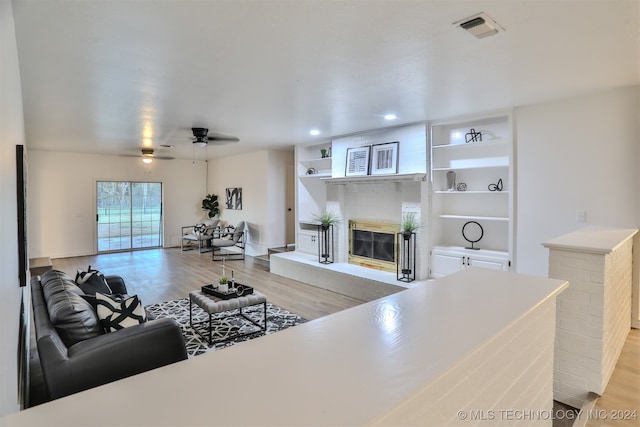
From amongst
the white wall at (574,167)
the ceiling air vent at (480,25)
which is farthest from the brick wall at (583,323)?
the ceiling air vent at (480,25)

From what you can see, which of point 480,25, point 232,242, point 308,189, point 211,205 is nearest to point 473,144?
point 480,25

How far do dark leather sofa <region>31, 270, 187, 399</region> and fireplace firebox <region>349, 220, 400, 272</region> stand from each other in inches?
151

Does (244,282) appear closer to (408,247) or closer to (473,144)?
(408,247)

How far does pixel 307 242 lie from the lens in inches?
273

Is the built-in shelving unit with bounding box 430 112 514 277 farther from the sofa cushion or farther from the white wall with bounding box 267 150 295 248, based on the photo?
the sofa cushion

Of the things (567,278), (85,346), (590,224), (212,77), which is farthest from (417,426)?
(590,224)

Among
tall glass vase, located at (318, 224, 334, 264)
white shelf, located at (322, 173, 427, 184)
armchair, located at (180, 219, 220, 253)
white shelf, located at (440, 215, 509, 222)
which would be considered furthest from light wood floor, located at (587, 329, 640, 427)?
armchair, located at (180, 219, 220, 253)

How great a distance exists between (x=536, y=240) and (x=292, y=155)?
5.62m

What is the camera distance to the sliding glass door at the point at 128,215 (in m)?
8.84

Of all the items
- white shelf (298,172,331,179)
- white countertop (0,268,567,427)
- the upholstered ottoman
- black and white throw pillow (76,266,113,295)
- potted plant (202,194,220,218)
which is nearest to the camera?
white countertop (0,268,567,427)

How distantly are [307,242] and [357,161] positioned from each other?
6.74 ft

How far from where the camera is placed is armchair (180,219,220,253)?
8.93m

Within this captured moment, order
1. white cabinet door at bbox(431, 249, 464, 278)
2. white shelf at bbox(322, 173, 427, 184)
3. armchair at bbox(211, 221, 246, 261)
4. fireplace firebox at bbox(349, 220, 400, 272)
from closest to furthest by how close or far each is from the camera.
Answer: white cabinet door at bbox(431, 249, 464, 278), white shelf at bbox(322, 173, 427, 184), fireplace firebox at bbox(349, 220, 400, 272), armchair at bbox(211, 221, 246, 261)

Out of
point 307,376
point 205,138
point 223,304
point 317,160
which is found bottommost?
point 223,304
